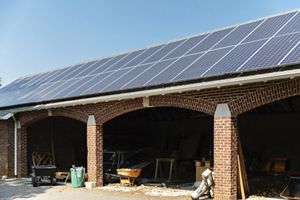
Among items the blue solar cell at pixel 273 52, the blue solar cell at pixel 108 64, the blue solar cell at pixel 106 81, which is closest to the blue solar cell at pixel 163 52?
the blue solar cell at pixel 106 81

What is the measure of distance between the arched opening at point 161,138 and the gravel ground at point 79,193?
338 centimetres

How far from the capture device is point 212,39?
16.3 meters

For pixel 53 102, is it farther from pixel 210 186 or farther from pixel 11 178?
pixel 210 186

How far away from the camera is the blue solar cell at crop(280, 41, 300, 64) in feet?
34.3

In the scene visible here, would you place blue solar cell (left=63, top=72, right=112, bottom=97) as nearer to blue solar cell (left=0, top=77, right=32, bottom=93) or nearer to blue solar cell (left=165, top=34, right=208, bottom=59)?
blue solar cell (left=165, top=34, right=208, bottom=59)

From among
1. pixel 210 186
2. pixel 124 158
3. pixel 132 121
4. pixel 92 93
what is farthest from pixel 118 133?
pixel 210 186

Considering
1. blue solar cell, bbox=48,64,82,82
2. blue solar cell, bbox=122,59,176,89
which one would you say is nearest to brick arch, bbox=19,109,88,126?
blue solar cell, bbox=122,59,176,89

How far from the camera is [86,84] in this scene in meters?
17.9

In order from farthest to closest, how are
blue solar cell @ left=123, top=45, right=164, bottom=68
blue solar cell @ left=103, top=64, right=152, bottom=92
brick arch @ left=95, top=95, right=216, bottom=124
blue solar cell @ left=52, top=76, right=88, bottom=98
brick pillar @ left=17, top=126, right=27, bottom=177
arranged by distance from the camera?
brick pillar @ left=17, top=126, right=27, bottom=177, blue solar cell @ left=123, top=45, right=164, bottom=68, blue solar cell @ left=52, top=76, right=88, bottom=98, blue solar cell @ left=103, top=64, right=152, bottom=92, brick arch @ left=95, top=95, right=216, bottom=124

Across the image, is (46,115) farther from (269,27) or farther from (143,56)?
(269,27)

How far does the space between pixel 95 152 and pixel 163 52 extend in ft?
16.1

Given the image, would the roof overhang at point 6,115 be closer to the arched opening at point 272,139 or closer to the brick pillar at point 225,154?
the arched opening at point 272,139

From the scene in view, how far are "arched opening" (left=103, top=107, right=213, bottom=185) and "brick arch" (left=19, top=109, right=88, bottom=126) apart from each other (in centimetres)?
255

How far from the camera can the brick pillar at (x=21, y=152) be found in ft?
65.6
